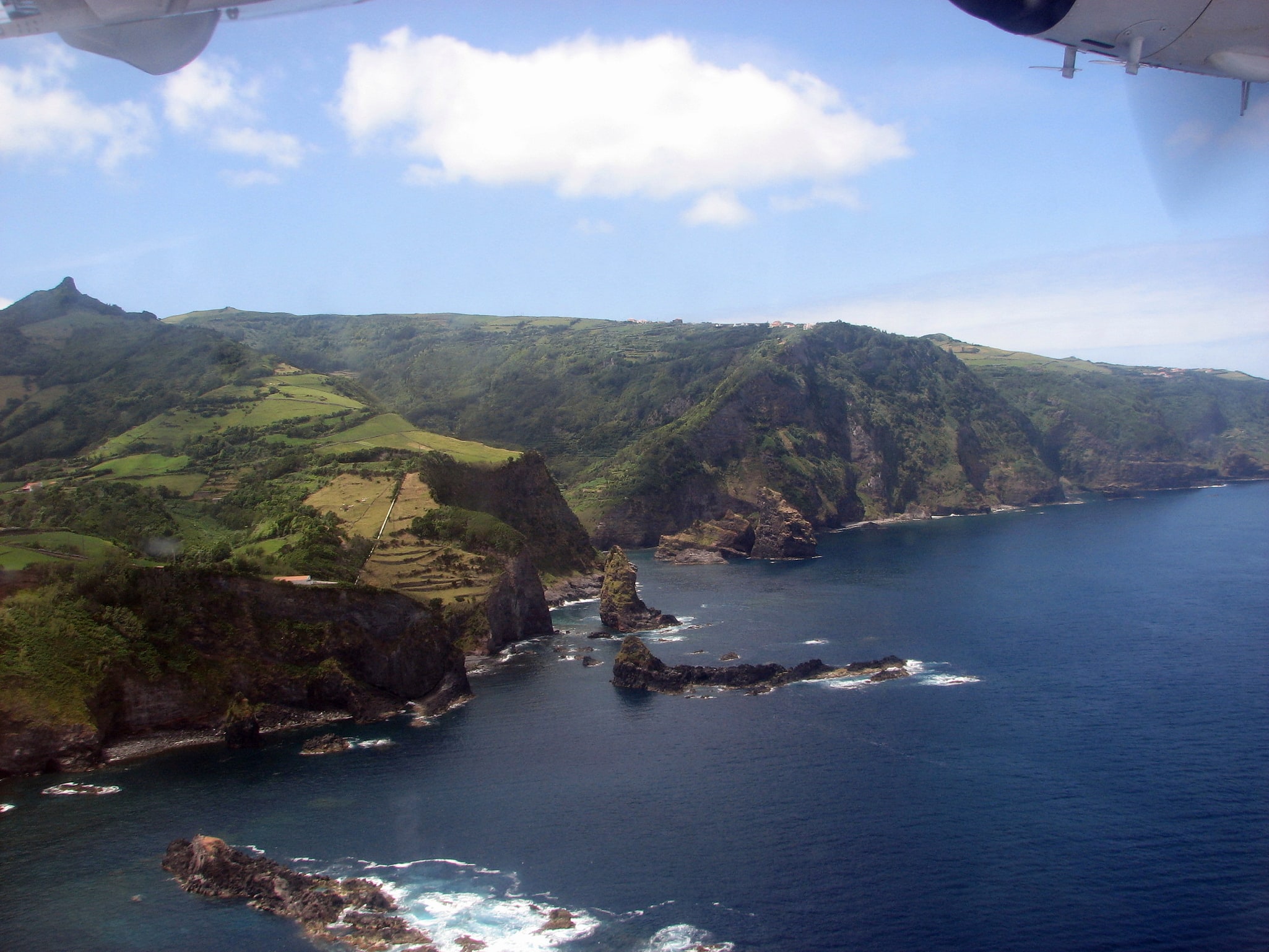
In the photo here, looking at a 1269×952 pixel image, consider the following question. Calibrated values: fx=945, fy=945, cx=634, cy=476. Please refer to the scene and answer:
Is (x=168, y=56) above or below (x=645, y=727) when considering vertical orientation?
above

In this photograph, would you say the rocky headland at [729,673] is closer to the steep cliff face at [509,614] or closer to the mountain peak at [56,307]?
the steep cliff face at [509,614]

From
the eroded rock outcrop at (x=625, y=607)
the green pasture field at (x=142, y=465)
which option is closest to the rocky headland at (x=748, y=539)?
the eroded rock outcrop at (x=625, y=607)

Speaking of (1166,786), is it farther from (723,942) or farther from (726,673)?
(726,673)

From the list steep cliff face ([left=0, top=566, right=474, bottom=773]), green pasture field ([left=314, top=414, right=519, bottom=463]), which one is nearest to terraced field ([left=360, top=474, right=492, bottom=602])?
steep cliff face ([left=0, top=566, right=474, bottom=773])

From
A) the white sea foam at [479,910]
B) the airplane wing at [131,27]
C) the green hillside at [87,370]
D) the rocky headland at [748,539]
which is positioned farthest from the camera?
the rocky headland at [748,539]

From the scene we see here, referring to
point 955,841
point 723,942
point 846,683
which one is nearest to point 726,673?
point 846,683

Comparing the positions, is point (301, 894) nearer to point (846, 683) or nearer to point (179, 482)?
point (846, 683)
